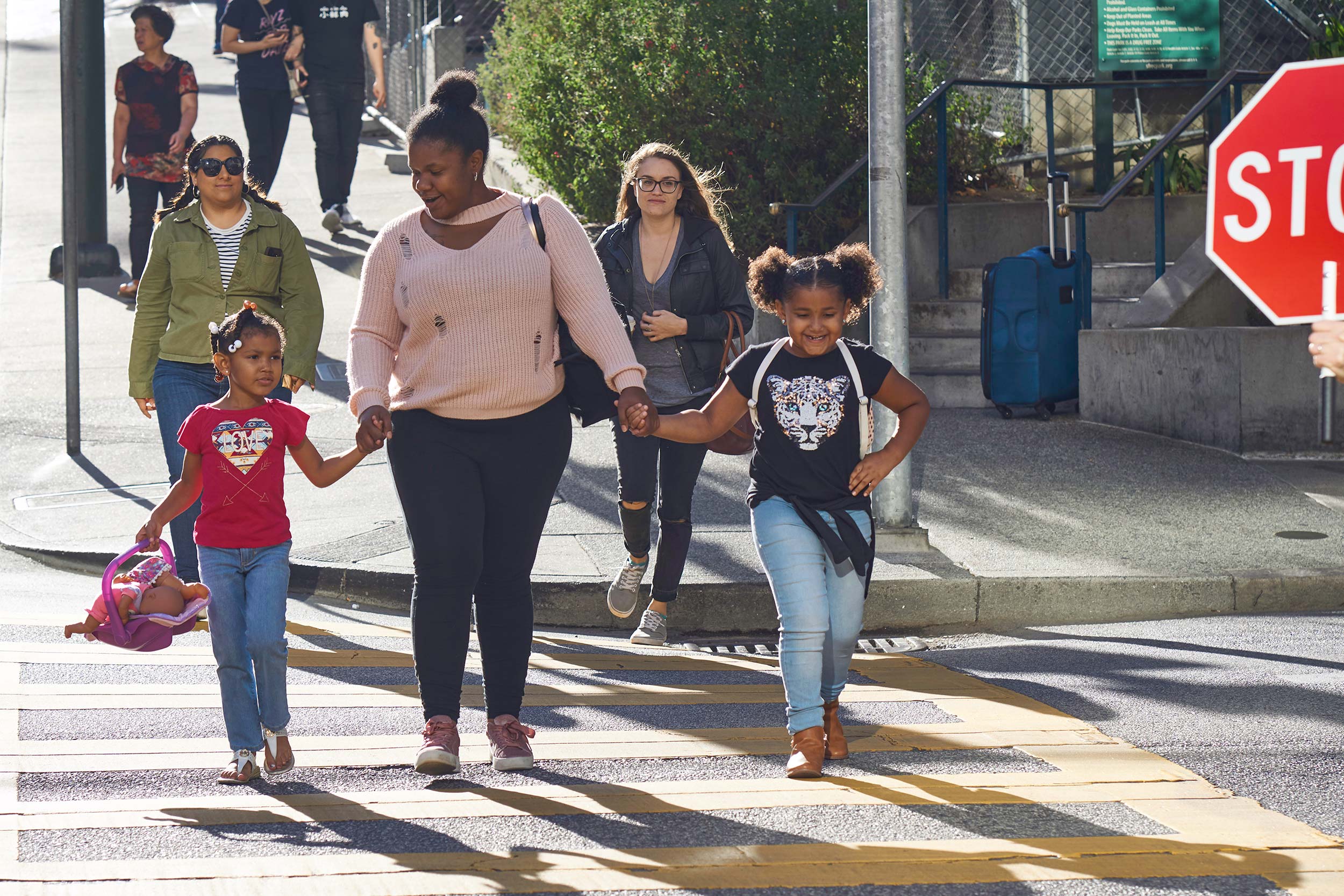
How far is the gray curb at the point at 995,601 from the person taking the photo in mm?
7422

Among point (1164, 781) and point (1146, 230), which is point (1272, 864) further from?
point (1146, 230)

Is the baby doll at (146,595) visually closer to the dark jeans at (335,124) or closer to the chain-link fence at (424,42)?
the dark jeans at (335,124)

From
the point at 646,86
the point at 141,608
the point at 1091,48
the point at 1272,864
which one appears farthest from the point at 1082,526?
the point at 1091,48

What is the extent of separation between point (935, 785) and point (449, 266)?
2.06 meters

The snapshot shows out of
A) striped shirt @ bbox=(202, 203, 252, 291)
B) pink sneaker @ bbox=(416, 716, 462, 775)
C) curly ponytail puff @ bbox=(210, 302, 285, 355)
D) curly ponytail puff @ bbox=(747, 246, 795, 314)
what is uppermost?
striped shirt @ bbox=(202, 203, 252, 291)

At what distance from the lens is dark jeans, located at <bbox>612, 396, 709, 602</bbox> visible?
6.88 metres

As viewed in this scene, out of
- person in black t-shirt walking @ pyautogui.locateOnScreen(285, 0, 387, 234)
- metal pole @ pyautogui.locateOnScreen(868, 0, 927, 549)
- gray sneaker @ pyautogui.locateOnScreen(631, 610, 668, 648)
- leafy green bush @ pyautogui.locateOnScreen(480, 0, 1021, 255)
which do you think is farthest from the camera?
person in black t-shirt walking @ pyautogui.locateOnScreen(285, 0, 387, 234)

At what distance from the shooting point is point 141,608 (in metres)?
4.81

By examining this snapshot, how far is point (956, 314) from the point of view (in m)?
12.7

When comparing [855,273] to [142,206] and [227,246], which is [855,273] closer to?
[227,246]

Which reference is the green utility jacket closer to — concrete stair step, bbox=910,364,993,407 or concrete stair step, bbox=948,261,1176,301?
concrete stair step, bbox=910,364,993,407

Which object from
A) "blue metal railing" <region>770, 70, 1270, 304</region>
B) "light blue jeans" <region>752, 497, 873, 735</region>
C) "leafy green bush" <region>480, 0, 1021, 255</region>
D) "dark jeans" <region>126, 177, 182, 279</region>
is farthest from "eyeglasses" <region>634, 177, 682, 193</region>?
"dark jeans" <region>126, 177, 182, 279</region>

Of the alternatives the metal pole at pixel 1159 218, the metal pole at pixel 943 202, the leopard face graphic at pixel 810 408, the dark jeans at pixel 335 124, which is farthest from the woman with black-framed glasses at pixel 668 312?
the dark jeans at pixel 335 124

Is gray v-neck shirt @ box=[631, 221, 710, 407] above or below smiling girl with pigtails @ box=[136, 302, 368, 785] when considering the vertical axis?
above
